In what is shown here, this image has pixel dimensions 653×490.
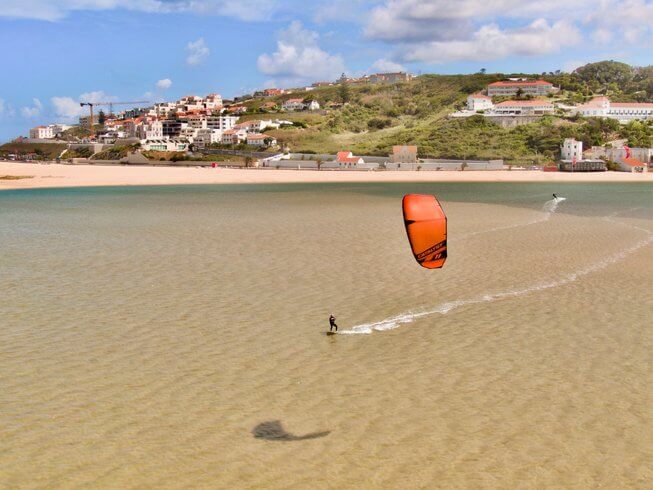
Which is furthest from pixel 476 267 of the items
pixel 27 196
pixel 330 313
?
pixel 27 196

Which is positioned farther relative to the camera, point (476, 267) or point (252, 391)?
point (476, 267)

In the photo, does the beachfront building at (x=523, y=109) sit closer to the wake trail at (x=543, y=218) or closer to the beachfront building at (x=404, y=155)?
the beachfront building at (x=404, y=155)

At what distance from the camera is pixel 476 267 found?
2320 centimetres

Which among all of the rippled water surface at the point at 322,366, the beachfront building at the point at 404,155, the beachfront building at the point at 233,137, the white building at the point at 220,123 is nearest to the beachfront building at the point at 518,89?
the beachfront building at the point at 404,155

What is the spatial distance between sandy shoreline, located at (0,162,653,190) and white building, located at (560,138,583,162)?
9.74m

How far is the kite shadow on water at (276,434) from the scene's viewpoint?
9.91 metres

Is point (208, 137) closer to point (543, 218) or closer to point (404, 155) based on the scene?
point (404, 155)

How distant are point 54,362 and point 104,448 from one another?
4.33 metres

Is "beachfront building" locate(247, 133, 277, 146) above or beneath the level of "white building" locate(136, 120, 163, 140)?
beneath

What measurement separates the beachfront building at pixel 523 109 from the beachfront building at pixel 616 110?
600 cm

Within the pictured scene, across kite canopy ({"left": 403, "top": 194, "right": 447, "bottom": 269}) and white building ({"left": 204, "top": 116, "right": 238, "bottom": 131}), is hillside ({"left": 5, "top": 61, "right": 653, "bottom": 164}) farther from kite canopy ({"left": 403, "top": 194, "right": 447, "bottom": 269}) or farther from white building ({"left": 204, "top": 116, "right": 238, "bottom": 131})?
kite canopy ({"left": 403, "top": 194, "right": 447, "bottom": 269})

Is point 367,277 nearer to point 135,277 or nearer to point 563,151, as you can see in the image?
point 135,277

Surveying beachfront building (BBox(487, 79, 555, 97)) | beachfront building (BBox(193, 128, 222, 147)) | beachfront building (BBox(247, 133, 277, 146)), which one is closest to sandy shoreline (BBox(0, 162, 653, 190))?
beachfront building (BBox(247, 133, 277, 146))

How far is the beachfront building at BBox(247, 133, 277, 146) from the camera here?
425 feet
